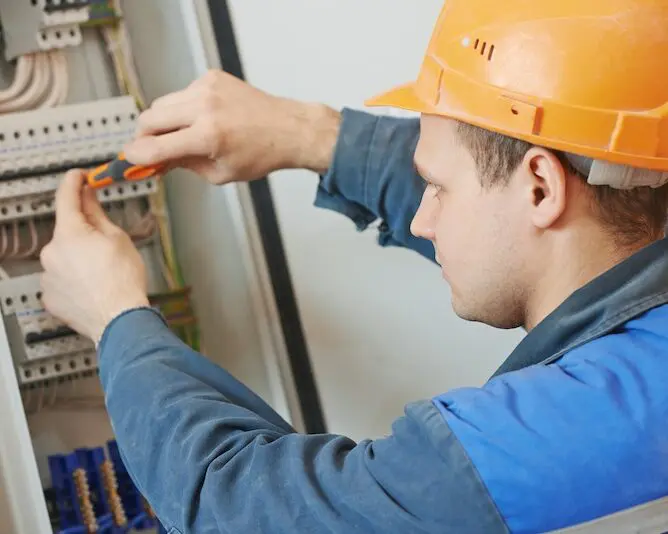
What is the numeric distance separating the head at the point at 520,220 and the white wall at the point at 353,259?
0.43m

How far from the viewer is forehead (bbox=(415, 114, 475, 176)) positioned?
2.77 ft

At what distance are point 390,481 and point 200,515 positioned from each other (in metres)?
0.19

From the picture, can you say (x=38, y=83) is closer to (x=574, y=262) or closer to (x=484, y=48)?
(x=484, y=48)

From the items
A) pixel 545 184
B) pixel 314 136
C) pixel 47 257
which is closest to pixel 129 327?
pixel 47 257

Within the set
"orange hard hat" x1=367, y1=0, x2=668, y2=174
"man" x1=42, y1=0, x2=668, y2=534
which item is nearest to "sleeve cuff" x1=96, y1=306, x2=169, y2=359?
"man" x1=42, y1=0, x2=668, y2=534

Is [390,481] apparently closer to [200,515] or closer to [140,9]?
[200,515]

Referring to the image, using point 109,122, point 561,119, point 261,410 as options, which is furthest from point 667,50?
point 109,122

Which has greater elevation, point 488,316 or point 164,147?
point 164,147

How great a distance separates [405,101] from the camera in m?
0.90

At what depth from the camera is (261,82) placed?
1.27 meters

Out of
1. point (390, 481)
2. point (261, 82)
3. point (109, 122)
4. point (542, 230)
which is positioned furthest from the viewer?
point (261, 82)

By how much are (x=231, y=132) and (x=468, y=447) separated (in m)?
0.57

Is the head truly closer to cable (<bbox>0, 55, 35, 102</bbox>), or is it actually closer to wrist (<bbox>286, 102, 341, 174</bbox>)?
wrist (<bbox>286, 102, 341, 174</bbox>)

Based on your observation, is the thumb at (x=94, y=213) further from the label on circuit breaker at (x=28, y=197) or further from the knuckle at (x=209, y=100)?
the knuckle at (x=209, y=100)
